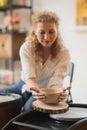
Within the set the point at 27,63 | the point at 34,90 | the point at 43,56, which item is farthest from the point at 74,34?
the point at 34,90

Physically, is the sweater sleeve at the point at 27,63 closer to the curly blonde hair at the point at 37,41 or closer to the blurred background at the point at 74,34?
the curly blonde hair at the point at 37,41

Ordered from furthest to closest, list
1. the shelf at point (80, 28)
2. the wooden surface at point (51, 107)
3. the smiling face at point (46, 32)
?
1. the shelf at point (80, 28)
2. the smiling face at point (46, 32)
3. the wooden surface at point (51, 107)

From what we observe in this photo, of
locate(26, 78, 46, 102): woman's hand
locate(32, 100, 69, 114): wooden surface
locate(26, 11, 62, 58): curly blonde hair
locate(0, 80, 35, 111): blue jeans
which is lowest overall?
locate(0, 80, 35, 111): blue jeans

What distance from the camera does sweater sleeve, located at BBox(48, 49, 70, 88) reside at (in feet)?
5.78

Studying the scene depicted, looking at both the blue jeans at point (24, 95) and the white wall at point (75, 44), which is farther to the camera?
the white wall at point (75, 44)

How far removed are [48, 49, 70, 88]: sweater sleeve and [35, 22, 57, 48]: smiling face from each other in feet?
0.48

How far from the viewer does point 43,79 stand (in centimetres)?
185

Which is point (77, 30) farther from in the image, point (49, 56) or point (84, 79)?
point (49, 56)

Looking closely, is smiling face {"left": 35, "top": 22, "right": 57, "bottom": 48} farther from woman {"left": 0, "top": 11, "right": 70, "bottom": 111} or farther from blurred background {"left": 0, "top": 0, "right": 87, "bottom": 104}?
blurred background {"left": 0, "top": 0, "right": 87, "bottom": 104}

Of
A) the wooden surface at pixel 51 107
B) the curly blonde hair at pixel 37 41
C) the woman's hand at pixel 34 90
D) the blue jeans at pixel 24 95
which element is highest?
the curly blonde hair at pixel 37 41

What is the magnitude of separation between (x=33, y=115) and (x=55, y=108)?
0.12 meters

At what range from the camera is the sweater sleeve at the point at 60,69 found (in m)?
1.76

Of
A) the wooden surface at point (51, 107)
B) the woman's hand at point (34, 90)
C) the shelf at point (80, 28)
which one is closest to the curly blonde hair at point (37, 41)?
the woman's hand at point (34, 90)

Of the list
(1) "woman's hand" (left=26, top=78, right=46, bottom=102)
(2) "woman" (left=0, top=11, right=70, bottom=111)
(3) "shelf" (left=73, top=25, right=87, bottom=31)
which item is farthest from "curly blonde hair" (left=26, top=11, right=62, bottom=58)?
(3) "shelf" (left=73, top=25, right=87, bottom=31)
